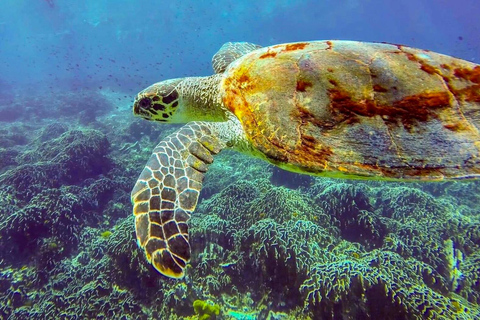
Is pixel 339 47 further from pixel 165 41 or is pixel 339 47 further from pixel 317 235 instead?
pixel 165 41

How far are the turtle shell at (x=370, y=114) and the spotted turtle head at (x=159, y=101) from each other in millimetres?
1679

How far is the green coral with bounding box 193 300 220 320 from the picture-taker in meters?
3.42

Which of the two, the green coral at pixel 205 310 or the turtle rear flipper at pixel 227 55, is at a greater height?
the turtle rear flipper at pixel 227 55

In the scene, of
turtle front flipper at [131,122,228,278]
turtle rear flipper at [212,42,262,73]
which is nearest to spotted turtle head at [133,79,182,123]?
turtle rear flipper at [212,42,262,73]

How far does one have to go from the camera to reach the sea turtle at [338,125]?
1.97 meters

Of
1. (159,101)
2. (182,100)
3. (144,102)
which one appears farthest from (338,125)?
(144,102)

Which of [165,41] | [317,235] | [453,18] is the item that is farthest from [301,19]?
[317,235]

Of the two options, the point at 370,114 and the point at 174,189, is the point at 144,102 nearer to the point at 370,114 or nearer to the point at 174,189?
the point at 174,189

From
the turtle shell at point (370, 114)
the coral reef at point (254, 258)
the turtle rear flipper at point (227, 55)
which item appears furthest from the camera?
the turtle rear flipper at point (227, 55)

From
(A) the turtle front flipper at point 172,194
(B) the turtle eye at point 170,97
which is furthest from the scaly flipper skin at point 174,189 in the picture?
(B) the turtle eye at point 170,97

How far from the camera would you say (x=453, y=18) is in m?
67.9

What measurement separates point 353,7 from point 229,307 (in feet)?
225

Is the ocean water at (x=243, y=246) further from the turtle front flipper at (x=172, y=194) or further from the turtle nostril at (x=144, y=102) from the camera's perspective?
the turtle nostril at (x=144, y=102)

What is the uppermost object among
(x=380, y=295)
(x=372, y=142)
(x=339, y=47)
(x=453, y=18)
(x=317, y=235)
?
(x=453, y=18)
